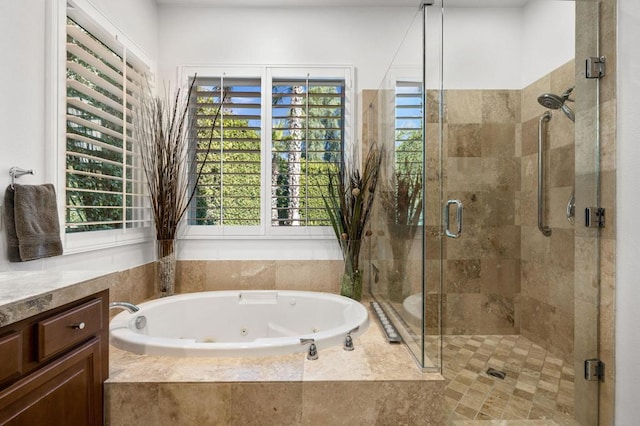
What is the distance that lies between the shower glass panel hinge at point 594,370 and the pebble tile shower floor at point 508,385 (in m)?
0.09

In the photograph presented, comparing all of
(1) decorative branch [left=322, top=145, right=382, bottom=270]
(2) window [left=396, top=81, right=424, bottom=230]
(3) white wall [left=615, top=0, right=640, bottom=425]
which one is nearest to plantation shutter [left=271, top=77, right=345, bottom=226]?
(1) decorative branch [left=322, top=145, right=382, bottom=270]

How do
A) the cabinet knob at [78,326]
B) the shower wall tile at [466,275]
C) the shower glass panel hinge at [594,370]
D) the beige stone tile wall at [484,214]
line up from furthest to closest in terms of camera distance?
the shower wall tile at [466,275] → the beige stone tile wall at [484,214] → the shower glass panel hinge at [594,370] → the cabinet knob at [78,326]

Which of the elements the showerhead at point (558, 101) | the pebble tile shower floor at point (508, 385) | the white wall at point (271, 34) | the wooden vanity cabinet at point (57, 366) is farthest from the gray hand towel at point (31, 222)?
the showerhead at point (558, 101)

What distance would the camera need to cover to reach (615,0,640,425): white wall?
4.09 ft

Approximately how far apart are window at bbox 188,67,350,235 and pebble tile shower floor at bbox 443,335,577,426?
130cm

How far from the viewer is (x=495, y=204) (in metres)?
1.93

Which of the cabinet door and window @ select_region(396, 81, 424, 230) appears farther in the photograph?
window @ select_region(396, 81, 424, 230)

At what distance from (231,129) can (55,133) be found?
112cm

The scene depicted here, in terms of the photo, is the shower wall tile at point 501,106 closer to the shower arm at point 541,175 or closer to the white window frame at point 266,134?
the shower arm at point 541,175

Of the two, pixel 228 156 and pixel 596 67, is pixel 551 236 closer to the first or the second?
pixel 596 67

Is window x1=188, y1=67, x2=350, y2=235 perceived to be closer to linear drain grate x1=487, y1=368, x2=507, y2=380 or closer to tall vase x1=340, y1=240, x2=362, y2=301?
tall vase x1=340, y1=240, x2=362, y2=301

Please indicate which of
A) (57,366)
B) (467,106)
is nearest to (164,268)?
(57,366)

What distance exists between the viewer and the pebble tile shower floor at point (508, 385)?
1432 millimetres

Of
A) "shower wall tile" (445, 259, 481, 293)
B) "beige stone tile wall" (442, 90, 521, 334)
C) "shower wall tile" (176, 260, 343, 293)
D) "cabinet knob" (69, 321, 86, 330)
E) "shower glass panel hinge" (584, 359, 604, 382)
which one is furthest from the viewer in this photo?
"shower wall tile" (176, 260, 343, 293)
